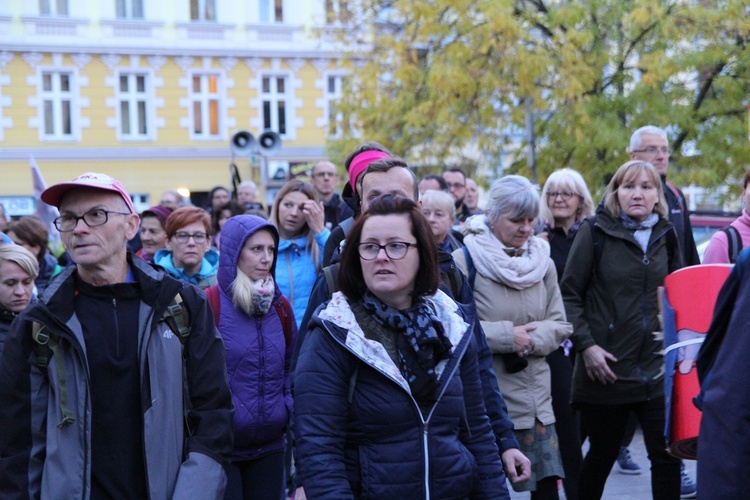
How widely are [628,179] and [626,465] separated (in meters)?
3.09

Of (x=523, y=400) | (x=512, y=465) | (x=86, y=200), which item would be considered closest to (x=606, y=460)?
(x=523, y=400)

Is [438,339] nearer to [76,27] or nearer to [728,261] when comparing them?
[728,261]

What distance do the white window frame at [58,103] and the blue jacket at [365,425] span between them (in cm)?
2970

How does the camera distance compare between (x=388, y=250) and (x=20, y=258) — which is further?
(x=20, y=258)

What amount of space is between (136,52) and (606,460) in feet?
92.0

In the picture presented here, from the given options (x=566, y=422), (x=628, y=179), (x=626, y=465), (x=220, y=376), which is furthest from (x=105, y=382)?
(x=626, y=465)

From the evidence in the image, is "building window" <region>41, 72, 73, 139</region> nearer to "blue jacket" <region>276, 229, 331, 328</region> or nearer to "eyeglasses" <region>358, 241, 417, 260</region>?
"blue jacket" <region>276, 229, 331, 328</region>

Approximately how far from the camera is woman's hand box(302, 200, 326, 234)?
6.88 meters

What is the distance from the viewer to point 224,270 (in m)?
5.43

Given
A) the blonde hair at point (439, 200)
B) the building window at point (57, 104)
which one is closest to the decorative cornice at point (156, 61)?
the building window at point (57, 104)

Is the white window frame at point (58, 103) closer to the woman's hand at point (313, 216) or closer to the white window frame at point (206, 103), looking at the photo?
the white window frame at point (206, 103)

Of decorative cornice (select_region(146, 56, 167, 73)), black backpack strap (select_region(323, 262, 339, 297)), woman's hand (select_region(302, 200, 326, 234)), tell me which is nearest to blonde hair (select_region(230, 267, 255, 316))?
black backpack strap (select_region(323, 262, 339, 297))

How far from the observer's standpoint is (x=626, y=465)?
817cm

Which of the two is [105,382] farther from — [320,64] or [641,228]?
[320,64]
